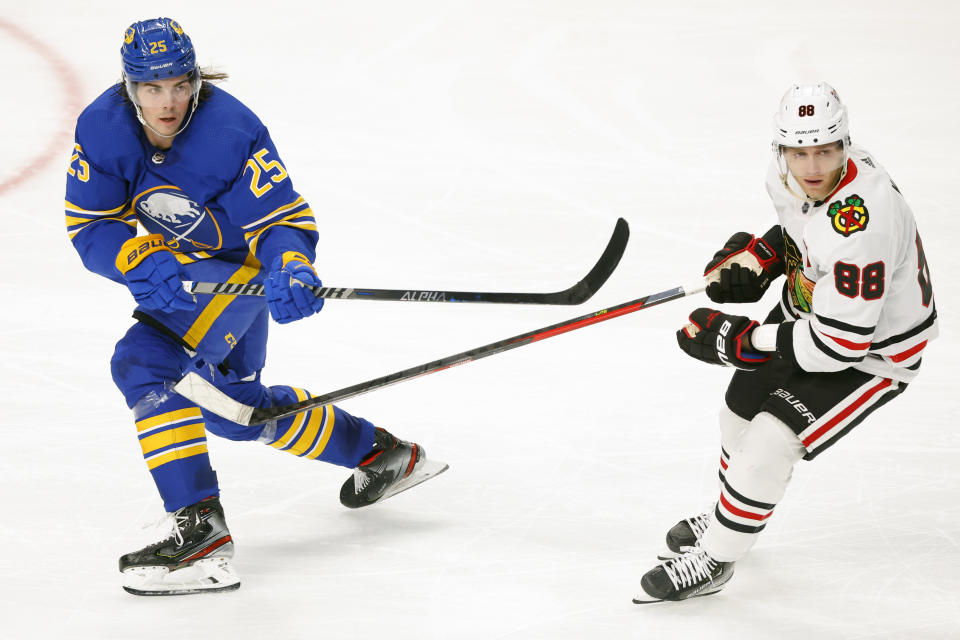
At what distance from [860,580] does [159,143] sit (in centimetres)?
183

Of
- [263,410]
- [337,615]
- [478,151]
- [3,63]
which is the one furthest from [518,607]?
[3,63]

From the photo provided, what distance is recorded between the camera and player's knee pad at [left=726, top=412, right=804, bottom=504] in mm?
2252

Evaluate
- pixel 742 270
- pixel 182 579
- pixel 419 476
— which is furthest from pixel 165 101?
pixel 742 270

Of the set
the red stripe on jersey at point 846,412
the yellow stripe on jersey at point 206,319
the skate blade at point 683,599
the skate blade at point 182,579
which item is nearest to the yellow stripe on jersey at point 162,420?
the yellow stripe on jersey at point 206,319

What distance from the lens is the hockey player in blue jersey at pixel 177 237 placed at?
7.73ft

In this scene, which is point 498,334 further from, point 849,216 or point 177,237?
point 849,216

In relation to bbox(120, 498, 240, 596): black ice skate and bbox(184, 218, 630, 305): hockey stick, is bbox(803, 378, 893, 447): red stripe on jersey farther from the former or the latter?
bbox(120, 498, 240, 596): black ice skate

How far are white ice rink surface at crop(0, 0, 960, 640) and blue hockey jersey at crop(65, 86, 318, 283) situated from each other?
0.74 m

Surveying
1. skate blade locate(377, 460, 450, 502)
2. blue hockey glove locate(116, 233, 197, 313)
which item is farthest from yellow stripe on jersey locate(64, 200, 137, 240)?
skate blade locate(377, 460, 450, 502)

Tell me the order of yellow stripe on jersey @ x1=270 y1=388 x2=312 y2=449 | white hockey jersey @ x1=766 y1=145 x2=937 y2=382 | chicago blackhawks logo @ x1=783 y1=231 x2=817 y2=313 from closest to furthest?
1. white hockey jersey @ x1=766 y1=145 x2=937 y2=382
2. chicago blackhawks logo @ x1=783 y1=231 x2=817 y2=313
3. yellow stripe on jersey @ x1=270 y1=388 x2=312 y2=449

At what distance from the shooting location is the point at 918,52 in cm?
595

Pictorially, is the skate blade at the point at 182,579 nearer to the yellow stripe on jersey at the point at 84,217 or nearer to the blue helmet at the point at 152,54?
the yellow stripe on jersey at the point at 84,217

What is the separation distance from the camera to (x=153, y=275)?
2.35 m

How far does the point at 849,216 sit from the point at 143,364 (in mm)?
1499
